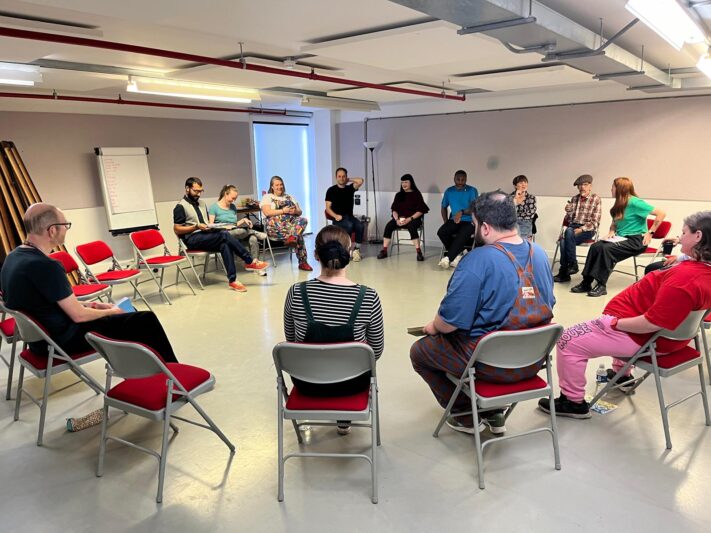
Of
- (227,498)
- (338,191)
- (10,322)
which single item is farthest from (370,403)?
(338,191)

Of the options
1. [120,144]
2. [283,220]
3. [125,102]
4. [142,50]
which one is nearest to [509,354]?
[142,50]

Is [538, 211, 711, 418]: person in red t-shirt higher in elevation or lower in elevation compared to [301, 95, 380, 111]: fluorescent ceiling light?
lower

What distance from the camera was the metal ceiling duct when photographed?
2379 millimetres

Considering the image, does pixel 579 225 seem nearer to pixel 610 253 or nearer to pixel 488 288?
pixel 610 253

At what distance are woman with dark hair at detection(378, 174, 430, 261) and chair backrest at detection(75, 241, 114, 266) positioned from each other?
12.6ft

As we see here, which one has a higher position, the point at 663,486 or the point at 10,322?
the point at 10,322

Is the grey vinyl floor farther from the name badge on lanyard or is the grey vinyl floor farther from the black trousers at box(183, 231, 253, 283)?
the black trousers at box(183, 231, 253, 283)

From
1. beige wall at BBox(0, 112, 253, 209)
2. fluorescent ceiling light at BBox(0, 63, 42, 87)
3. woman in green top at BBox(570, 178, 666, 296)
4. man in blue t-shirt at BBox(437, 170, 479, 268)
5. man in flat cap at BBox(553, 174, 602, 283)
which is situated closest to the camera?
fluorescent ceiling light at BBox(0, 63, 42, 87)

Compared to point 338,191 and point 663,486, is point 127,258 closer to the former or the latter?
point 338,191

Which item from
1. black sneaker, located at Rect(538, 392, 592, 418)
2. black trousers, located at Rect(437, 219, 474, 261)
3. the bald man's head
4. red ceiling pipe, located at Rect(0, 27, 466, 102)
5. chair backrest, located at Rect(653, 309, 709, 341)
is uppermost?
red ceiling pipe, located at Rect(0, 27, 466, 102)

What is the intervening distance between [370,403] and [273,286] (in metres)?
4.01

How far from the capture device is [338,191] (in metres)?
7.65

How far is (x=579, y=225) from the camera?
629 cm

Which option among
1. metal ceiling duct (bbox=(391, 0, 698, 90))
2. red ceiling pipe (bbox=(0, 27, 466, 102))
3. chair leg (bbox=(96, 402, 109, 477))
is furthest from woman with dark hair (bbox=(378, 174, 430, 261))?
chair leg (bbox=(96, 402, 109, 477))
